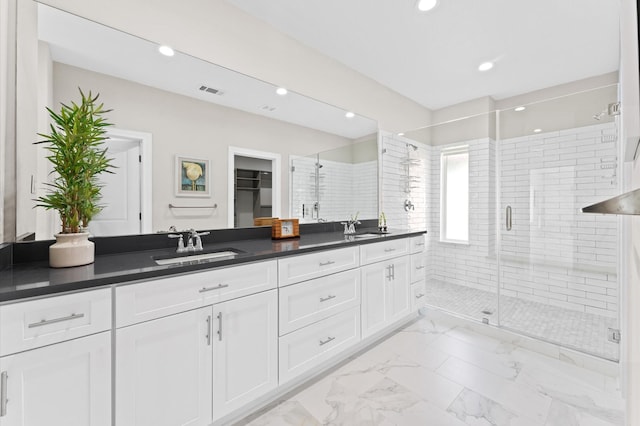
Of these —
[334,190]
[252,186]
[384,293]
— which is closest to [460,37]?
[334,190]

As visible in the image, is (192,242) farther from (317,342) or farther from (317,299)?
(317,342)

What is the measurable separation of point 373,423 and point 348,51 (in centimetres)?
305

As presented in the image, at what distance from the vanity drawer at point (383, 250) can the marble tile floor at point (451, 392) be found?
2.50 feet

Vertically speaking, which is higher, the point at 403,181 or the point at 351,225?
the point at 403,181

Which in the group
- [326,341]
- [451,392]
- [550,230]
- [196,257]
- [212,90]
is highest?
[212,90]

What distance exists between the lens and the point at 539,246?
3012mm

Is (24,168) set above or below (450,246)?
above

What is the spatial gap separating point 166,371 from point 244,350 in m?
0.39

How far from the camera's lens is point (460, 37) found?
255cm

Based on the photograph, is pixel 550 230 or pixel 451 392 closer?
pixel 451 392

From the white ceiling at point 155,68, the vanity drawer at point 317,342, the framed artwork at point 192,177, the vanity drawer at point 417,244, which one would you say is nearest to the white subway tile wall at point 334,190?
the white ceiling at point 155,68

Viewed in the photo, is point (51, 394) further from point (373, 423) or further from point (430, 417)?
point (430, 417)

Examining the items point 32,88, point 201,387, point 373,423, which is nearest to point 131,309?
point 201,387

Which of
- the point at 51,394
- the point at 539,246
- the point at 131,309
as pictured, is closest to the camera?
the point at 51,394
